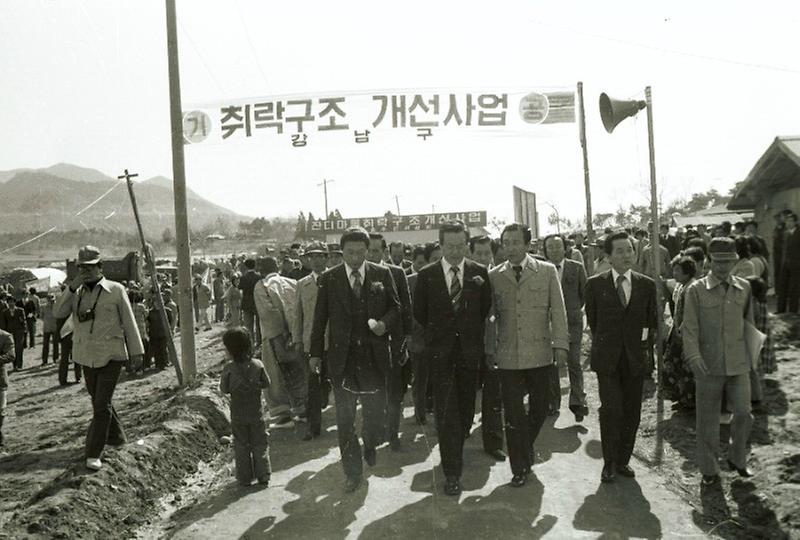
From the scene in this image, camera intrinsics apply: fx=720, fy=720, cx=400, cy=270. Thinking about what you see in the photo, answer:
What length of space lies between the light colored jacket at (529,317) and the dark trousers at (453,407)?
0.35 metres

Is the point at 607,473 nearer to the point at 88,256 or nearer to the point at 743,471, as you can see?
the point at 743,471

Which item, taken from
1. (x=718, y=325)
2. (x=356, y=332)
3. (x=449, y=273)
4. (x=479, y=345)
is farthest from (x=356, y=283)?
(x=718, y=325)

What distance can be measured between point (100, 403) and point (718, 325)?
514cm

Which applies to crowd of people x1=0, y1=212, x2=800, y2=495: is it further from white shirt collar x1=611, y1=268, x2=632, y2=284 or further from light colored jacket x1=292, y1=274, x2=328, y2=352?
light colored jacket x1=292, y1=274, x2=328, y2=352

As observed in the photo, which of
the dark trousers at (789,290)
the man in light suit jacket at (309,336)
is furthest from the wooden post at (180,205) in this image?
the dark trousers at (789,290)

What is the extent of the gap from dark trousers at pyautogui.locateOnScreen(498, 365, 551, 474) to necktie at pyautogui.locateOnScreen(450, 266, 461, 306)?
71cm

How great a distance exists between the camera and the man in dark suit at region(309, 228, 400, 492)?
5.79 m

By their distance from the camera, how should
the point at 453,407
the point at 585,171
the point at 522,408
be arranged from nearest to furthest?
the point at 453,407
the point at 522,408
the point at 585,171

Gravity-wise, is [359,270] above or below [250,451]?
above

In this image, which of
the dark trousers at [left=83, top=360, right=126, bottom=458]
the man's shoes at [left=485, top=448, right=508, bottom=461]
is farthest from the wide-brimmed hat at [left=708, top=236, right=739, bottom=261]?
the dark trousers at [left=83, top=360, right=126, bottom=458]

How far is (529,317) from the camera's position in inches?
229

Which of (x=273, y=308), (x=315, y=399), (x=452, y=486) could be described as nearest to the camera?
(x=452, y=486)

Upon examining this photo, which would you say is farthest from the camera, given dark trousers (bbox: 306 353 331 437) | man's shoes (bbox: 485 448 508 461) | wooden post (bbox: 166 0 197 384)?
wooden post (bbox: 166 0 197 384)

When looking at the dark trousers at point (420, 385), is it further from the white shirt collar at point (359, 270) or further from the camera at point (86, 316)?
the camera at point (86, 316)
